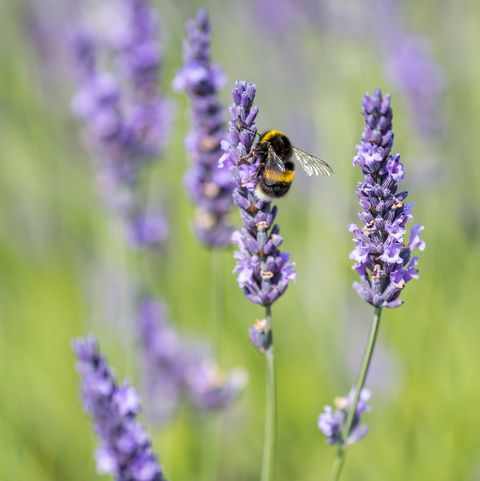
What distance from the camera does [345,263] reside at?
371 cm

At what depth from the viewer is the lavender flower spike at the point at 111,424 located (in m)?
1.39

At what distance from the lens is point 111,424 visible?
55.1 inches

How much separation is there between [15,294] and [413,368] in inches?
91.1

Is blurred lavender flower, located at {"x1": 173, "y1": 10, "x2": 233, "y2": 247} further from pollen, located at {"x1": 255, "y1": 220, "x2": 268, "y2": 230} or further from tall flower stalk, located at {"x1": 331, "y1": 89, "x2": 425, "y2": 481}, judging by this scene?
tall flower stalk, located at {"x1": 331, "y1": 89, "x2": 425, "y2": 481}

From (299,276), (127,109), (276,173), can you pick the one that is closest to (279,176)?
(276,173)

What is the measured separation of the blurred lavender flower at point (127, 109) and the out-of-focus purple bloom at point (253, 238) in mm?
1241

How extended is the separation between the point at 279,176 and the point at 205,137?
348 millimetres

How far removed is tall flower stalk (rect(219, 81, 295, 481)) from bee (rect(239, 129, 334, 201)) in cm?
3

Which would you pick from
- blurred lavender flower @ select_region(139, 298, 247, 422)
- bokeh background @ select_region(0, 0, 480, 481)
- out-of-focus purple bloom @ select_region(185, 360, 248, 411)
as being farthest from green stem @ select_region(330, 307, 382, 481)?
blurred lavender flower @ select_region(139, 298, 247, 422)

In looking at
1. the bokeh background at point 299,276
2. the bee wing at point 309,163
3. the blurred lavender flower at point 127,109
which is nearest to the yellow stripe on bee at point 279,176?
the bee wing at point 309,163

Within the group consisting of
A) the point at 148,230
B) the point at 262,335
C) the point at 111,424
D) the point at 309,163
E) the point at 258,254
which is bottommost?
the point at 111,424

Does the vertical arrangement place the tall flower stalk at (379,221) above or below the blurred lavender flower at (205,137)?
below

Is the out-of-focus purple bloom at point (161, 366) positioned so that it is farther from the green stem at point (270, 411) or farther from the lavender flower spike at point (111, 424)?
the lavender flower spike at point (111, 424)

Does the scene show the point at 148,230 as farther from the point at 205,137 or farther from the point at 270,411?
the point at 270,411
